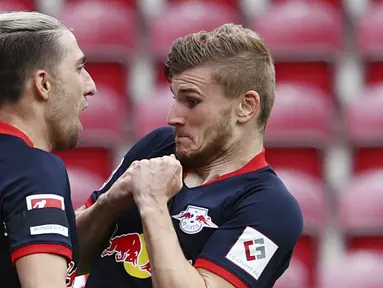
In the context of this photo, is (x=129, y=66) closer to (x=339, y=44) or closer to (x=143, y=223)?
(x=339, y=44)

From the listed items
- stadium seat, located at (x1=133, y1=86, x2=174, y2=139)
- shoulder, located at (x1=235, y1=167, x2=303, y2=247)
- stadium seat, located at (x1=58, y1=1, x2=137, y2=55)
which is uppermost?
stadium seat, located at (x1=58, y1=1, x2=137, y2=55)

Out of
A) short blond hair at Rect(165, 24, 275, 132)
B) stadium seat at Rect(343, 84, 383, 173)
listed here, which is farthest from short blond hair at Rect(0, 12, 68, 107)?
stadium seat at Rect(343, 84, 383, 173)

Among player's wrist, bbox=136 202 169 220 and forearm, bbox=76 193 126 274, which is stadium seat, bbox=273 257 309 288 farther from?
player's wrist, bbox=136 202 169 220

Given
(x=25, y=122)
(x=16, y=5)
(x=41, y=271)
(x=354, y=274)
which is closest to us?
(x=41, y=271)

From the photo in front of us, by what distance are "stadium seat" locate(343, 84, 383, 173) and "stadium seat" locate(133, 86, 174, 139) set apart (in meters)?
0.85

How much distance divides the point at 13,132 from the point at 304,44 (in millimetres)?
2996

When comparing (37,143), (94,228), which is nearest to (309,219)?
(94,228)

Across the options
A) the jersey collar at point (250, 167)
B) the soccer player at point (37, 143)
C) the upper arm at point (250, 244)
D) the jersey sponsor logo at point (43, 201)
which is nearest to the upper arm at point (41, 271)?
the soccer player at point (37, 143)

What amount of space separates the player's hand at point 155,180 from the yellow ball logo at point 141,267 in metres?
0.18

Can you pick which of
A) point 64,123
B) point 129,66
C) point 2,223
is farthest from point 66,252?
point 129,66

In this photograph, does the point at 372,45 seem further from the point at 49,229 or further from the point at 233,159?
the point at 49,229

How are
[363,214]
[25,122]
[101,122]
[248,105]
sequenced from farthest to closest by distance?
[101,122]
[363,214]
[248,105]
[25,122]

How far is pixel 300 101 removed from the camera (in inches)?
193

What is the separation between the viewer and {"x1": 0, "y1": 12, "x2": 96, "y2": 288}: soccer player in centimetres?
213
